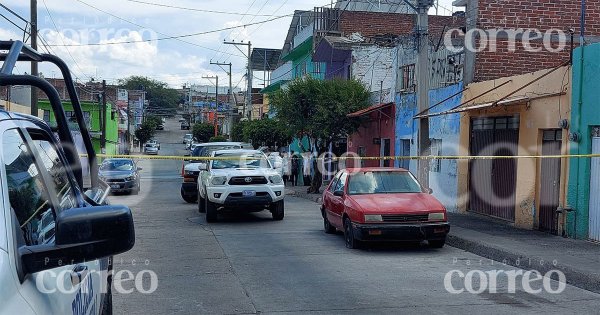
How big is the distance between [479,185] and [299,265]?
8.65 meters

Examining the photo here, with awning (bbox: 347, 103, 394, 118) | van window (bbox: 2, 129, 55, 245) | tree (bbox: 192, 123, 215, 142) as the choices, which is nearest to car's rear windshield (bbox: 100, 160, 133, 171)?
awning (bbox: 347, 103, 394, 118)

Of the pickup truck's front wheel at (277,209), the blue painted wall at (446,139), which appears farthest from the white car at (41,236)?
the blue painted wall at (446,139)

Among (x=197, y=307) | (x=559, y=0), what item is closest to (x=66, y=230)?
(x=197, y=307)

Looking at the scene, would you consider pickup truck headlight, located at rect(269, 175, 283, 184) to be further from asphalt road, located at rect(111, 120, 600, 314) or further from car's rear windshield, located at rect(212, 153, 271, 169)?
asphalt road, located at rect(111, 120, 600, 314)

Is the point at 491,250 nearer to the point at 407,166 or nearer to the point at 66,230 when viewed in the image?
the point at 66,230

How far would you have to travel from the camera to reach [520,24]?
1744cm

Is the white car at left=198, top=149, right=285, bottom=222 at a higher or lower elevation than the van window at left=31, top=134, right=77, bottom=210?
lower

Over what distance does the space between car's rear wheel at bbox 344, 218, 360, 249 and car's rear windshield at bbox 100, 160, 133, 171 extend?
1663cm

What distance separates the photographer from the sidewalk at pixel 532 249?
30.1 ft

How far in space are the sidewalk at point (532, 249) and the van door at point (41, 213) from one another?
280 inches

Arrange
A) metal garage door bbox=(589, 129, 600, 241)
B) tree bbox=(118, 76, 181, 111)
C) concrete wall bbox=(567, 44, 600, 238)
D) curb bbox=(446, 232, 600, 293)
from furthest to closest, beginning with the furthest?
tree bbox=(118, 76, 181, 111) < concrete wall bbox=(567, 44, 600, 238) < metal garage door bbox=(589, 129, 600, 241) < curb bbox=(446, 232, 600, 293)

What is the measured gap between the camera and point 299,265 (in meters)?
10.0

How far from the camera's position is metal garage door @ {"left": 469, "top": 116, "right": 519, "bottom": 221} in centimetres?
1550

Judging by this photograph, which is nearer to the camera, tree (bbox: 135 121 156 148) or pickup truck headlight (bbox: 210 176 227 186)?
pickup truck headlight (bbox: 210 176 227 186)
